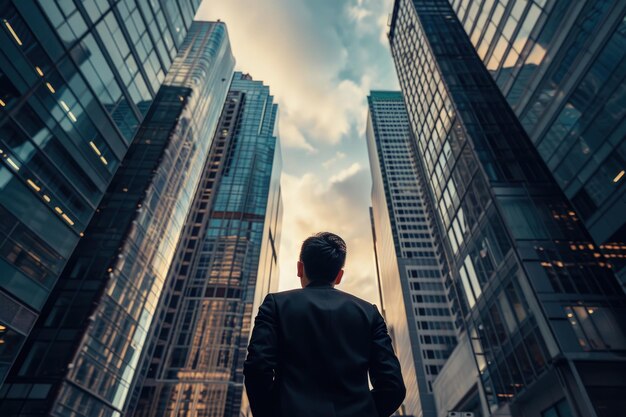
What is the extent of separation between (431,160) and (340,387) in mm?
33816

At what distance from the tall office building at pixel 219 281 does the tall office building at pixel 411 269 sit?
121 feet

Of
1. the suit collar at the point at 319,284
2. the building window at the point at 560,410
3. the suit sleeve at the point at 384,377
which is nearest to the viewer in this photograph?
the suit sleeve at the point at 384,377

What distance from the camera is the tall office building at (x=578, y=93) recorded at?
15.9 metres

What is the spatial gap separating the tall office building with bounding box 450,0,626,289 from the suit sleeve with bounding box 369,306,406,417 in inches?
735

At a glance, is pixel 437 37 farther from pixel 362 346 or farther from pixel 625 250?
pixel 362 346

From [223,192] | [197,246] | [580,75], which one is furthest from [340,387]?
[223,192]

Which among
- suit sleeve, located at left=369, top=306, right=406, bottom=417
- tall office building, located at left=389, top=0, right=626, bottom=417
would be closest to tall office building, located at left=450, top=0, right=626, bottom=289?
tall office building, located at left=389, top=0, right=626, bottom=417

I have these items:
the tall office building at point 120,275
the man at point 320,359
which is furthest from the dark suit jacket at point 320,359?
the tall office building at point 120,275

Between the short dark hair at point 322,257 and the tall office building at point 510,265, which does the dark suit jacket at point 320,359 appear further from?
the tall office building at point 510,265

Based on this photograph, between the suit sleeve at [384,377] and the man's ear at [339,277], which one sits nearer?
the suit sleeve at [384,377]

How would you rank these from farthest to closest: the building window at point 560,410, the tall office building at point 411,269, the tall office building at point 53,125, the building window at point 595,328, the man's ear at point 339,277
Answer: the tall office building at point 411,269, the building window at point 595,328, the building window at point 560,410, the tall office building at point 53,125, the man's ear at point 339,277

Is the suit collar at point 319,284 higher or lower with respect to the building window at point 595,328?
lower

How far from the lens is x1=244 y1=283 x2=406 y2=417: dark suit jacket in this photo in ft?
6.96

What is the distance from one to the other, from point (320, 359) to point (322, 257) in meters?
0.83
